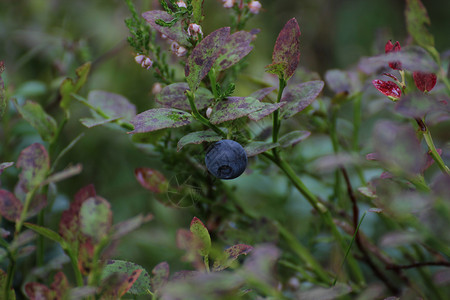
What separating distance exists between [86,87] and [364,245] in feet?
2.61

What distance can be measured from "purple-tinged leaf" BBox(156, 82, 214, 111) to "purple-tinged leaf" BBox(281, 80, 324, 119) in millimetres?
85

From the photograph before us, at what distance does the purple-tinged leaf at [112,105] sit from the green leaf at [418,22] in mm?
391

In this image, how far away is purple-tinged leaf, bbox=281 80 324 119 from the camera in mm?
439

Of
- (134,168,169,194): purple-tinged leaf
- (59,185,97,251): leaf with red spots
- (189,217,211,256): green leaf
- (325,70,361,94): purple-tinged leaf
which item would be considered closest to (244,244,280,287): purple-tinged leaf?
(189,217,211,256): green leaf

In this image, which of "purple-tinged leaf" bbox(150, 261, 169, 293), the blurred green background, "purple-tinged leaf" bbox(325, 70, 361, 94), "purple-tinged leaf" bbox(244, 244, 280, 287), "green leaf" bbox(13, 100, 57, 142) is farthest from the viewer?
the blurred green background

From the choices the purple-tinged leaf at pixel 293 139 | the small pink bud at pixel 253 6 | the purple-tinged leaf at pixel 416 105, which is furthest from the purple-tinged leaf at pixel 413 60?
the small pink bud at pixel 253 6

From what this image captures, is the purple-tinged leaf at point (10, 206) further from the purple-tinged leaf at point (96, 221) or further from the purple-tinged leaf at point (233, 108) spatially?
the purple-tinged leaf at point (233, 108)

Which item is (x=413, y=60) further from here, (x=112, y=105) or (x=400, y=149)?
(x=112, y=105)

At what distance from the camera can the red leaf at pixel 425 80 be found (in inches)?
15.7

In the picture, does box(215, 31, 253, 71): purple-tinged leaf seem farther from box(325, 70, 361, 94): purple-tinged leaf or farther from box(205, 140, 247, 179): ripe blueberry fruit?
box(325, 70, 361, 94): purple-tinged leaf

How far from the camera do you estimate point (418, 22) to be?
0.52 metres

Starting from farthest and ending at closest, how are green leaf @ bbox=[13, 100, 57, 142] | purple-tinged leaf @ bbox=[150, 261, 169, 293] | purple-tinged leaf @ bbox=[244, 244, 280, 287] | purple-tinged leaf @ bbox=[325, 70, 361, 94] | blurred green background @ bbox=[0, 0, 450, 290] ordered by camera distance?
blurred green background @ bbox=[0, 0, 450, 290], purple-tinged leaf @ bbox=[325, 70, 361, 94], green leaf @ bbox=[13, 100, 57, 142], purple-tinged leaf @ bbox=[150, 261, 169, 293], purple-tinged leaf @ bbox=[244, 244, 280, 287]

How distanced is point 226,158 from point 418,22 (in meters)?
0.32

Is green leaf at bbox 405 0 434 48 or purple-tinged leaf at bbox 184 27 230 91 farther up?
purple-tinged leaf at bbox 184 27 230 91
